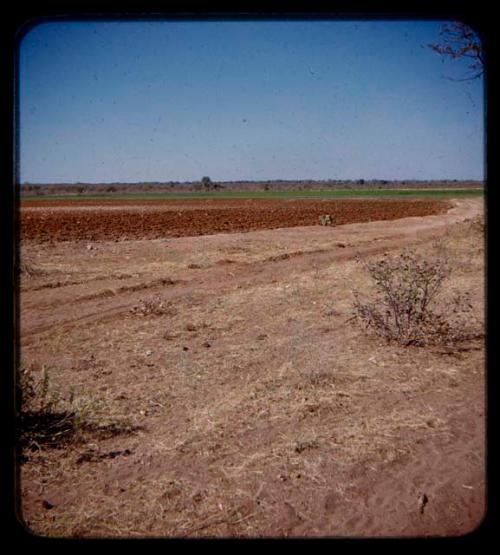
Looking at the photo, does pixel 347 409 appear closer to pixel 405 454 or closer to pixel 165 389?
pixel 405 454

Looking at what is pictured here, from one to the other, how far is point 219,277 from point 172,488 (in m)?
7.73

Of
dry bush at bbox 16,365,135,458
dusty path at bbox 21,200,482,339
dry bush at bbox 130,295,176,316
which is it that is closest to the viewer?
dry bush at bbox 16,365,135,458

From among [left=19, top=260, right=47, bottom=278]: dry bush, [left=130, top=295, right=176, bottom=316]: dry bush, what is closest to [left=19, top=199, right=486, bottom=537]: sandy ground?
[left=130, top=295, right=176, bottom=316]: dry bush

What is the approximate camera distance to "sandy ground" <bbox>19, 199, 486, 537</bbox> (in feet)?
9.93

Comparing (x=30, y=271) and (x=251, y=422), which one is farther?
(x=30, y=271)

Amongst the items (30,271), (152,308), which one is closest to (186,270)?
(30,271)

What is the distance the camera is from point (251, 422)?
13.7 feet

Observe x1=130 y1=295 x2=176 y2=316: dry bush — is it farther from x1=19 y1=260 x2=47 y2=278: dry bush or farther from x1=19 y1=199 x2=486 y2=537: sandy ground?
x1=19 y1=260 x2=47 y2=278: dry bush

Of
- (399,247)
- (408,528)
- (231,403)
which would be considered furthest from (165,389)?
(399,247)

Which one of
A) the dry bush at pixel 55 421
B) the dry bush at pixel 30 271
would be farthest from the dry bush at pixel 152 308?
the dry bush at pixel 30 271

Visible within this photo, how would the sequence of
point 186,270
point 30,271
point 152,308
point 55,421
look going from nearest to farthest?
point 55,421
point 152,308
point 30,271
point 186,270

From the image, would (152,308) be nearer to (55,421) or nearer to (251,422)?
(55,421)

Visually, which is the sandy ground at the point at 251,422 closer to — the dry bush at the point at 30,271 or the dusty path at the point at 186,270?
the dusty path at the point at 186,270

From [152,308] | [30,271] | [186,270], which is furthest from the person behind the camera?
[186,270]
